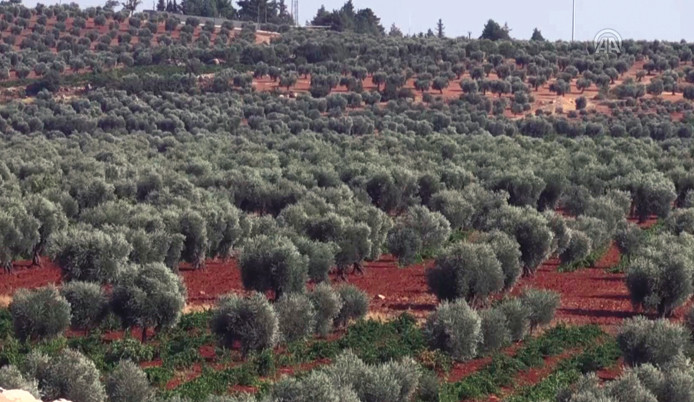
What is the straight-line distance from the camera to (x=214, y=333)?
23531 mm

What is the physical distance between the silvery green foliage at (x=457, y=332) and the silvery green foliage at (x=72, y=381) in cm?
791

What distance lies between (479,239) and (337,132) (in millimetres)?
45931

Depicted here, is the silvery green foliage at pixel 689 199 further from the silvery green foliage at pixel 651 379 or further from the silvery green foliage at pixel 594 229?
the silvery green foliage at pixel 651 379

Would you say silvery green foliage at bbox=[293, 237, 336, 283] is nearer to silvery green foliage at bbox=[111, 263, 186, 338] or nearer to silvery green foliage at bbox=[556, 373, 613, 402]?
silvery green foliage at bbox=[111, 263, 186, 338]

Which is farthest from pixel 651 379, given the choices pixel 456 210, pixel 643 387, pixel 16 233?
pixel 456 210

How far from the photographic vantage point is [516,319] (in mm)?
24922

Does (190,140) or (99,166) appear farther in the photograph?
(190,140)

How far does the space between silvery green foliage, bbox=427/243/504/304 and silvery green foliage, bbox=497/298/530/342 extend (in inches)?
95.7

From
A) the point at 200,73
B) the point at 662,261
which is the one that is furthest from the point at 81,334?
the point at 200,73

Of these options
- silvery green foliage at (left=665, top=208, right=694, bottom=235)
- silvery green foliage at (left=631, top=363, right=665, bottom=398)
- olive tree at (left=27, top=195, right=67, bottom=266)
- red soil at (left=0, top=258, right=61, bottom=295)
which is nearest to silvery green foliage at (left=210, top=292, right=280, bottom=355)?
silvery green foliage at (left=631, top=363, right=665, bottom=398)

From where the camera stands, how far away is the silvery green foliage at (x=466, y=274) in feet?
90.8

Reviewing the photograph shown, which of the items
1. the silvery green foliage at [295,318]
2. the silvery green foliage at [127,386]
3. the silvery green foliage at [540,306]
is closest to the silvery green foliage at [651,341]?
the silvery green foliage at [540,306]

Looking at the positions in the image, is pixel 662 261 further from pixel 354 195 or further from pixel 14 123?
pixel 14 123

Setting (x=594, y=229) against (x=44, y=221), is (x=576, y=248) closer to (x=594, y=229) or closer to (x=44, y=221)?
(x=594, y=229)
